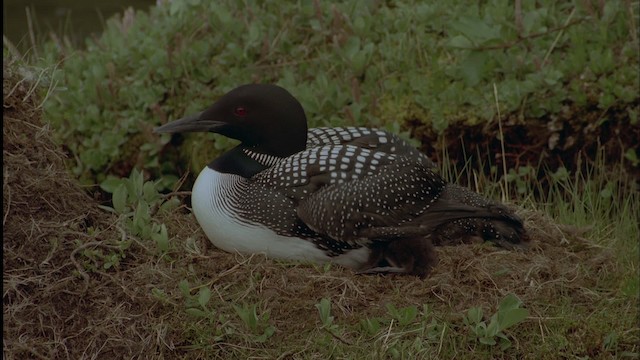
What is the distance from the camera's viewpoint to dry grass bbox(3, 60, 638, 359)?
412 cm

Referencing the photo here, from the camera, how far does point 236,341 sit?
420 centimetres

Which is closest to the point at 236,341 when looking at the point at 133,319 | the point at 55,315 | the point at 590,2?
the point at 133,319

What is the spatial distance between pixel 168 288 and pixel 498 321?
1.18 m

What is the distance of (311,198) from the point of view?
15.1 ft

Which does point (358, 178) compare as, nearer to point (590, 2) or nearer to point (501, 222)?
point (501, 222)

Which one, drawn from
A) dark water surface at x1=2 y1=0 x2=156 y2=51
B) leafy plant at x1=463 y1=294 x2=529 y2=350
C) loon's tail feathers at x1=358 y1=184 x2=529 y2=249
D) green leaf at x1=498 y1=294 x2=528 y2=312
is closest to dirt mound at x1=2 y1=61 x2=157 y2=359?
loon's tail feathers at x1=358 y1=184 x2=529 y2=249

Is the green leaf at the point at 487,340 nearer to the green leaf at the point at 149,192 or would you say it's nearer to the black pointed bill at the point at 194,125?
the black pointed bill at the point at 194,125

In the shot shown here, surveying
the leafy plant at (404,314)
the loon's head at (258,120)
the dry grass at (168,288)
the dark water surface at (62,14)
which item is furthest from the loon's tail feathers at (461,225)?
the dark water surface at (62,14)

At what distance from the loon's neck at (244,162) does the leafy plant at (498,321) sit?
41.8 inches

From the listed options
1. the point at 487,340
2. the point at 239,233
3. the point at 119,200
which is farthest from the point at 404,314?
the point at 119,200

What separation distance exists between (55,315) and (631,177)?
3274 millimetres

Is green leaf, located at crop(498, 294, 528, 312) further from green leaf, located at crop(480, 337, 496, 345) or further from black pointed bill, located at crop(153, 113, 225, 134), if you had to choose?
black pointed bill, located at crop(153, 113, 225, 134)

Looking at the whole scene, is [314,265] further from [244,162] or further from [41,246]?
[41,246]

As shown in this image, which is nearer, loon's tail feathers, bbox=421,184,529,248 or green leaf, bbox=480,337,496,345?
green leaf, bbox=480,337,496,345
